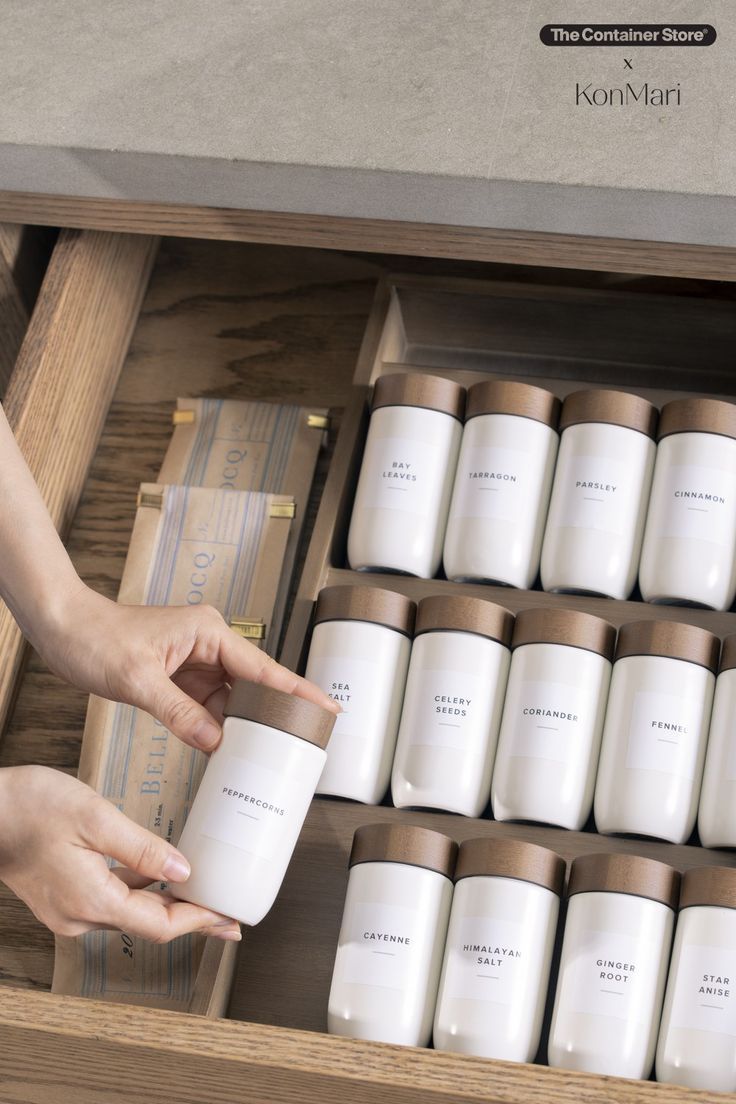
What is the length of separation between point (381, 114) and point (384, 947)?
0.61m

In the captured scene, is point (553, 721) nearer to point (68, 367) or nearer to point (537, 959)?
point (537, 959)

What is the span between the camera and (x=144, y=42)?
99 cm

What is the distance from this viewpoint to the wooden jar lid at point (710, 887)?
30.5 inches

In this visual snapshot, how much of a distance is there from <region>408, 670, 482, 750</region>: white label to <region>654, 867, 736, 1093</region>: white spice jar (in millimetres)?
192

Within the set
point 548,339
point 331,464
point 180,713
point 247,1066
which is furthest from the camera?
point 548,339

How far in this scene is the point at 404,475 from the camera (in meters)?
0.99

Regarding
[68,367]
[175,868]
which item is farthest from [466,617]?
[68,367]

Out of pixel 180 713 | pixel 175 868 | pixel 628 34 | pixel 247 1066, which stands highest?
pixel 628 34

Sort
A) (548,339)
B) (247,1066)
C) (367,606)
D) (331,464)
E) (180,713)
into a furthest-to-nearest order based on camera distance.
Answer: (548,339)
(331,464)
(367,606)
(180,713)
(247,1066)

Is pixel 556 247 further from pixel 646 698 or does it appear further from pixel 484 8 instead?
pixel 646 698

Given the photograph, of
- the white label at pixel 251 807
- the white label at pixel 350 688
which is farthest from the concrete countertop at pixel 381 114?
the white label at pixel 251 807

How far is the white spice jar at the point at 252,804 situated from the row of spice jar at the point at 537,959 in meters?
0.09

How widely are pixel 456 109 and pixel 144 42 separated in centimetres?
27

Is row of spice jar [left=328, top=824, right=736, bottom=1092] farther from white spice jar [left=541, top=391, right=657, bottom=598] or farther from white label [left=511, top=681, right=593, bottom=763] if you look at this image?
white spice jar [left=541, top=391, right=657, bottom=598]
